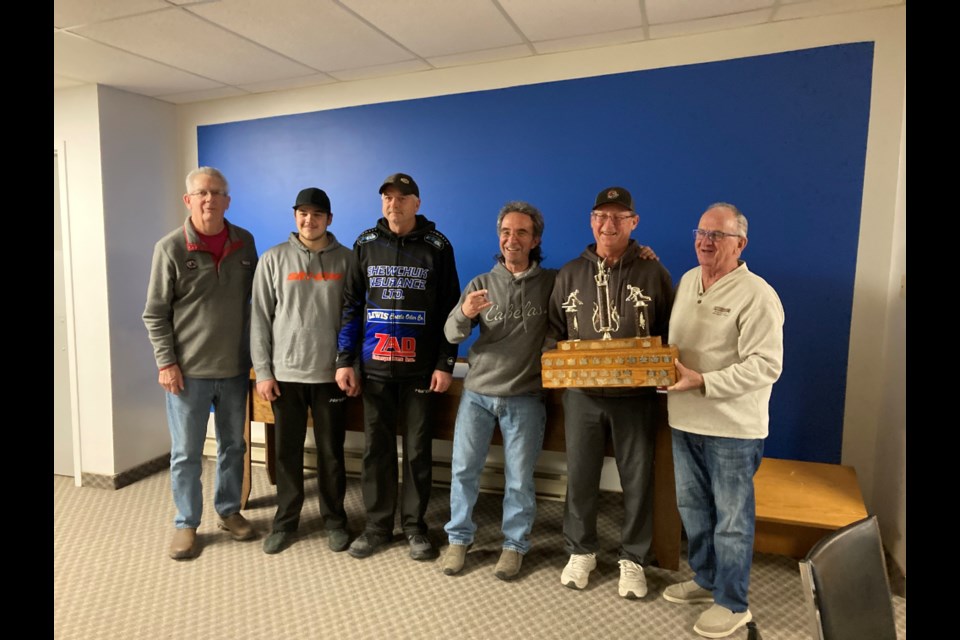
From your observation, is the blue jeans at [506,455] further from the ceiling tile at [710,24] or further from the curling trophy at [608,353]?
the ceiling tile at [710,24]

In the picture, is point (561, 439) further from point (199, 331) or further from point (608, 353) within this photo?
point (199, 331)

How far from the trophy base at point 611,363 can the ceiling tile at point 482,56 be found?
1685mm

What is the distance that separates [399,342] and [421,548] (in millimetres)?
948

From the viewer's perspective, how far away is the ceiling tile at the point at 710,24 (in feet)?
8.20

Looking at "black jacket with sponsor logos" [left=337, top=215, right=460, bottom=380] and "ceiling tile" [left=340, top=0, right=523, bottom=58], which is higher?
"ceiling tile" [left=340, top=0, right=523, bottom=58]

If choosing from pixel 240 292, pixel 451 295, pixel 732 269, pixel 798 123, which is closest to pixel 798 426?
pixel 732 269

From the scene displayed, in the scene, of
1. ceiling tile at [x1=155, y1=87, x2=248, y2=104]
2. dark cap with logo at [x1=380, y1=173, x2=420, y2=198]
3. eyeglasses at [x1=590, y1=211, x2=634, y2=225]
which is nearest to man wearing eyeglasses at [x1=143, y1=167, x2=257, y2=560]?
dark cap with logo at [x1=380, y1=173, x2=420, y2=198]

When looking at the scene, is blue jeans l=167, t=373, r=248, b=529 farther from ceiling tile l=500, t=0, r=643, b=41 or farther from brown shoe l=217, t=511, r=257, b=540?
ceiling tile l=500, t=0, r=643, b=41

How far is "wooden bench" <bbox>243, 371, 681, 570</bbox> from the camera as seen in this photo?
243 centimetres

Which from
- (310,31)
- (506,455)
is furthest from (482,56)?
(506,455)

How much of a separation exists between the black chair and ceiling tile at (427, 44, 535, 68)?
2606 millimetres

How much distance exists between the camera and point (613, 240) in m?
2.17

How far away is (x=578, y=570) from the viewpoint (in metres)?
2.34
